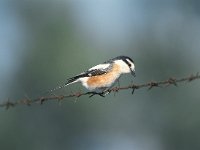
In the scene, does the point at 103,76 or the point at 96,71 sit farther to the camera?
the point at 96,71

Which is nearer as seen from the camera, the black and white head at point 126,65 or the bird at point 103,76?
the bird at point 103,76

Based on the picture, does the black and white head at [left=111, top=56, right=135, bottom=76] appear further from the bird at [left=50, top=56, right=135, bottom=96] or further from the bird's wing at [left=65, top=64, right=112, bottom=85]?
the bird's wing at [left=65, top=64, right=112, bottom=85]

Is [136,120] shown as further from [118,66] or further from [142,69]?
[118,66]

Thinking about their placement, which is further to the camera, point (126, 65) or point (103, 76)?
point (126, 65)

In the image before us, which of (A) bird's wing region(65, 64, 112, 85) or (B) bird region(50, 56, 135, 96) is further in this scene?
(A) bird's wing region(65, 64, 112, 85)

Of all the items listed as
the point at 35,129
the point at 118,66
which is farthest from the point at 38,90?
the point at 118,66

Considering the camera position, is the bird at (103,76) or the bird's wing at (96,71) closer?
the bird at (103,76)

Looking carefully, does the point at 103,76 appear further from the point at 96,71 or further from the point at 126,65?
the point at 126,65

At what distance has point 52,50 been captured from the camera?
54.2 metres

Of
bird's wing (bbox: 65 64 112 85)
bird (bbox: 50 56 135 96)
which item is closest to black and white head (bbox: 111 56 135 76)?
bird (bbox: 50 56 135 96)

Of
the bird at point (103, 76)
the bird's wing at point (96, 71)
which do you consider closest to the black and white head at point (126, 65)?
the bird at point (103, 76)

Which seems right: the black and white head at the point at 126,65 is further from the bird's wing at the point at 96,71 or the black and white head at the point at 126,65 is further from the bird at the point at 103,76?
the bird's wing at the point at 96,71

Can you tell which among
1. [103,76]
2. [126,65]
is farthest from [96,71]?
[126,65]

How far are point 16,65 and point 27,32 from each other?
2855mm
